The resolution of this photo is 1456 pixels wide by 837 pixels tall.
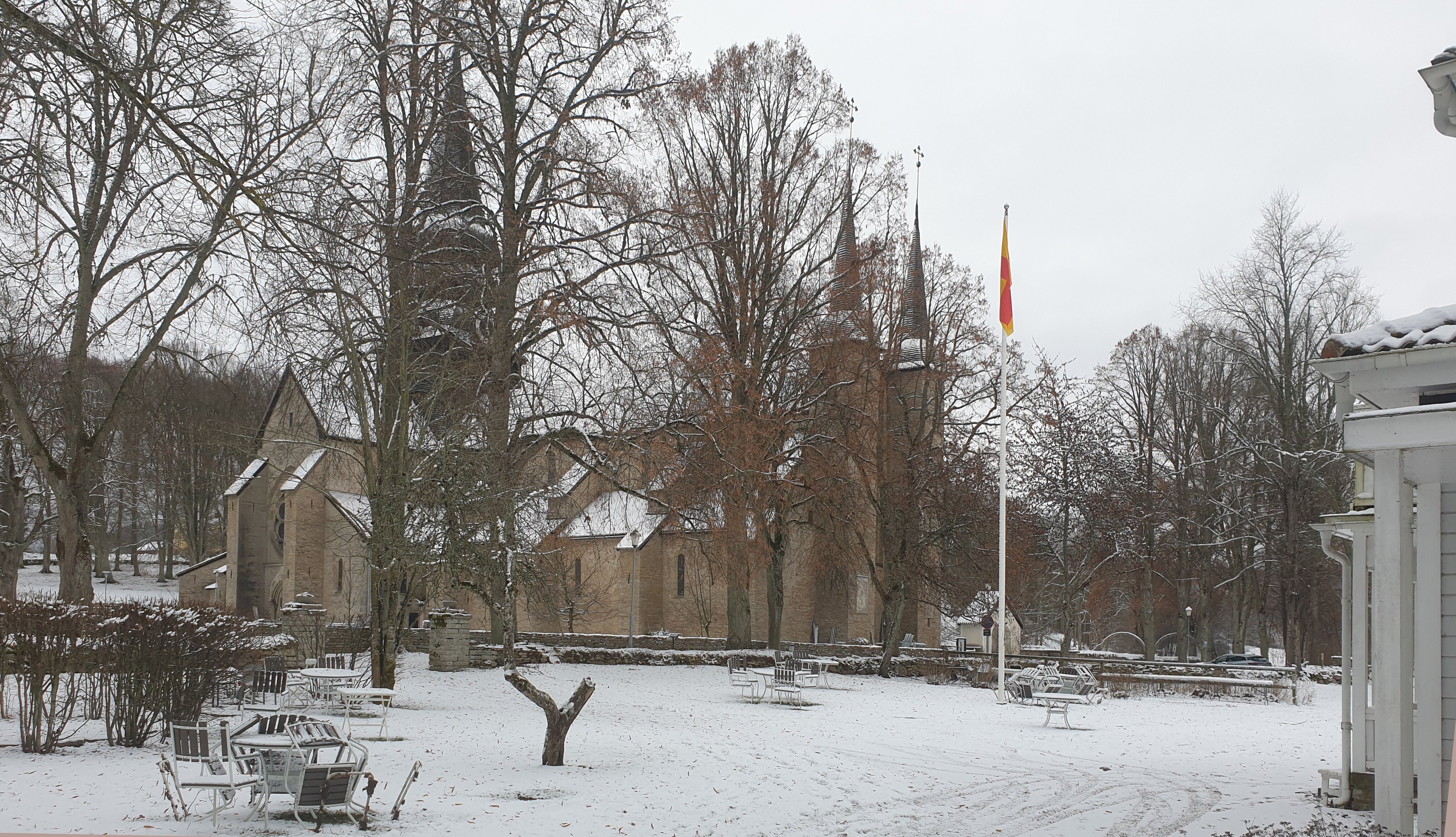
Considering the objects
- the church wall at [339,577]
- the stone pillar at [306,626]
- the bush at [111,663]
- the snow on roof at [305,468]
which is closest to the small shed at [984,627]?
the stone pillar at [306,626]

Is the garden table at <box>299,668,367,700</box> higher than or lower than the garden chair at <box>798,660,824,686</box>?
higher

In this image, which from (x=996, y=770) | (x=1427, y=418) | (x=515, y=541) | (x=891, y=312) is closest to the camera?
(x=1427, y=418)

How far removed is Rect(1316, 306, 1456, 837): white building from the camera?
7.35 m

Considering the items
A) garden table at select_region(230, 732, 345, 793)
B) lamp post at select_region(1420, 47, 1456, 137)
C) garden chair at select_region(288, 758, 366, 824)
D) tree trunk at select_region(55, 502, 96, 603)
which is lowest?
garden chair at select_region(288, 758, 366, 824)

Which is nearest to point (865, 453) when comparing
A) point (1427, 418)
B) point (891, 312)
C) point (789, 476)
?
point (789, 476)

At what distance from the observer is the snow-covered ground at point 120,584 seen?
171 ft

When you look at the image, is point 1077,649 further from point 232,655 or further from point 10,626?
point 10,626

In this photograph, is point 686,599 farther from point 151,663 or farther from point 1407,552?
point 1407,552

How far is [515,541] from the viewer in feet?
76.5

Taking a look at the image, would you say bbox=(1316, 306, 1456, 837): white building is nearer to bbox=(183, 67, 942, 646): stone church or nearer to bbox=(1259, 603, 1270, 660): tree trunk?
bbox=(183, 67, 942, 646): stone church

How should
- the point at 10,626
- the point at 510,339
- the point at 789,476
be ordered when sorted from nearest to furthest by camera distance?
the point at 10,626
the point at 510,339
the point at 789,476

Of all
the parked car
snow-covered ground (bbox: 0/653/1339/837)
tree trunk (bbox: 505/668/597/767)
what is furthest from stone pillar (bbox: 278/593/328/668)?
the parked car

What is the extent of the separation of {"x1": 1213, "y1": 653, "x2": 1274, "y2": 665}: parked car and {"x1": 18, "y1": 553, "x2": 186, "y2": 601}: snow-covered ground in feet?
148

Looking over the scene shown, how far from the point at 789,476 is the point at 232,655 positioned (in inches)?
665
